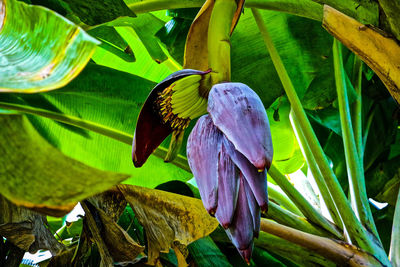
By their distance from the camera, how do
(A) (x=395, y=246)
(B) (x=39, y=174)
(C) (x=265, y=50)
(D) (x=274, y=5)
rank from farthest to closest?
(C) (x=265, y=50) < (A) (x=395, y=246) < (D) (x=274, y=5) < (B) (x=39, y=174)

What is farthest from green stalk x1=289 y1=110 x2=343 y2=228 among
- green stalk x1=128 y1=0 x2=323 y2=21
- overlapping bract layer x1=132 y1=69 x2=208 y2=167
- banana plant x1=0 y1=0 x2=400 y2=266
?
overlapping bract layer x1=132 y1=69 x2=208 y2=167

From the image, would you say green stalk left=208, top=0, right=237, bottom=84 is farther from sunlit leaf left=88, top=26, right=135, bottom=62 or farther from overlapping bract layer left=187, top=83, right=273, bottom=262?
sunlit leaf left=88, top=26, right=135, bottom=62

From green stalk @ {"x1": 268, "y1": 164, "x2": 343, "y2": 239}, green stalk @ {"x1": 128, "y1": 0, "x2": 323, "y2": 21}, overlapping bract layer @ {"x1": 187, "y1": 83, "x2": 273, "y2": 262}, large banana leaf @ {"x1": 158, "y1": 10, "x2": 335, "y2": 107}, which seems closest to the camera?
overlapping bract layer @ {"x1": 187, "y1": 83, "x2": 273, "y2": 262}

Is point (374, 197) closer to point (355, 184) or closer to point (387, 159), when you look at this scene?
point (387, 159)

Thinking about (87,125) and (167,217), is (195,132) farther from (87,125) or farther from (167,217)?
(87,125)

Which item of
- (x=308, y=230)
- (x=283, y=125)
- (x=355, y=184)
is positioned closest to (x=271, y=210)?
(x=308, y=230)

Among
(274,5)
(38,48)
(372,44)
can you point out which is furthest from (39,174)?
(274,5)

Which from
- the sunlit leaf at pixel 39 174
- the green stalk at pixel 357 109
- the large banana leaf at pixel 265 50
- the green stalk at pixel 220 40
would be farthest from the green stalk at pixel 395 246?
the sunlit leaf at pixel 39 174
